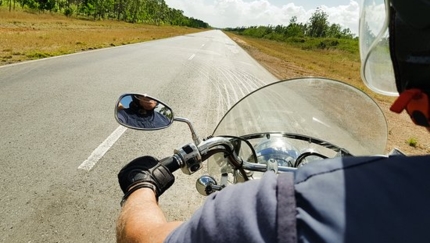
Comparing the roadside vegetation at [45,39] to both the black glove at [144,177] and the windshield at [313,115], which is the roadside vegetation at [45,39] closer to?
the windshield at [313,115]

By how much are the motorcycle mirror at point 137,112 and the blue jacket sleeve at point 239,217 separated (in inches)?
37.3

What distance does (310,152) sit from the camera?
5.56 ft

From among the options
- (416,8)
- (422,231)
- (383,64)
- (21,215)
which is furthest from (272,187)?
(21,215)

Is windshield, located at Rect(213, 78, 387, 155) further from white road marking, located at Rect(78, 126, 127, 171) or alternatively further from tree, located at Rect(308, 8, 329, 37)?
tree, located at Rect(308, 8, 329, 37)

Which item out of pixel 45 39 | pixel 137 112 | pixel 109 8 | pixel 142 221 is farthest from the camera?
pixel 109 8

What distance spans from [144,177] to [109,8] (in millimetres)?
74756

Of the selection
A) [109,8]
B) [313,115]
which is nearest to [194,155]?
[313,115]

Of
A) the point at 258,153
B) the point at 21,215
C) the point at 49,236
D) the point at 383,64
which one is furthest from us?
the point at 21,215

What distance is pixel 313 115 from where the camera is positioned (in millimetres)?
2008

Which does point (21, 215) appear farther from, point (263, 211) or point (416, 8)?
point (416, 8)

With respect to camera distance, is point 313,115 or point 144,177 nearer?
point 144,177

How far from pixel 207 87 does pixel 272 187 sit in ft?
29.0

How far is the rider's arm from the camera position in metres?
0.97

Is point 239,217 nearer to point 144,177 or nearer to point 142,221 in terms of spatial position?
point 142,221
